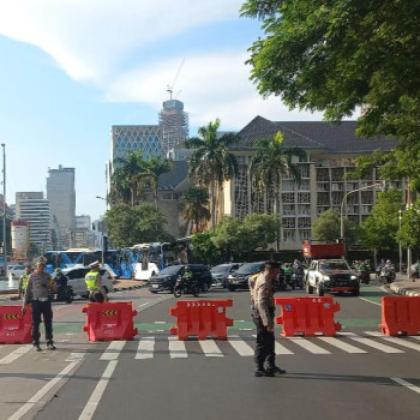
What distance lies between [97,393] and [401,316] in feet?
30.3

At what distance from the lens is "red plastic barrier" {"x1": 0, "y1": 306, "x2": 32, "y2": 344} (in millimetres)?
Result: 16578

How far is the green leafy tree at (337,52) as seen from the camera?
473 inches

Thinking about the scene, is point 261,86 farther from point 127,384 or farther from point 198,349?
point 127,384

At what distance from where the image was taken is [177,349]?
14.7m

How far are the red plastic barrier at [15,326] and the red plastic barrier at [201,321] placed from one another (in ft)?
10.9

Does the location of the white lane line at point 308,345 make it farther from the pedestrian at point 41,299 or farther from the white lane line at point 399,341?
the pedestrian at point 41,299

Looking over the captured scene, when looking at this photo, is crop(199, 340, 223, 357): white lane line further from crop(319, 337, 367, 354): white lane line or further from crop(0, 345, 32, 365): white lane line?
crop(0, 345, 32, 365): white lane line

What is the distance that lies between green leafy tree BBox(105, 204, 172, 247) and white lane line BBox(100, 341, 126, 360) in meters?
71.4

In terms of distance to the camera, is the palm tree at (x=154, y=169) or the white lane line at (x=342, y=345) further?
the palm tree at (x=154, y=169)

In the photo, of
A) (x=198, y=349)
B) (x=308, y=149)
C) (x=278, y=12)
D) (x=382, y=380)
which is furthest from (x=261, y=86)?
(x=308, y=149)

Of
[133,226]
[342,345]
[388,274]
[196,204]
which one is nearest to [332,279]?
[388,274]

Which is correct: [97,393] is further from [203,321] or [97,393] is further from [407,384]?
[203,321]

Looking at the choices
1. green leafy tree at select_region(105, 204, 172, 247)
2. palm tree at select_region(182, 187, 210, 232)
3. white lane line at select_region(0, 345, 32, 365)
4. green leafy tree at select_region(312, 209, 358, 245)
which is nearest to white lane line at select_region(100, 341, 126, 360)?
white lane line at select_region(0, 345, 32, 365)

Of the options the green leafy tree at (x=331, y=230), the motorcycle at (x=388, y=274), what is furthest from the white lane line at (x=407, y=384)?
the green leafy tree at (x=331, y=230)
